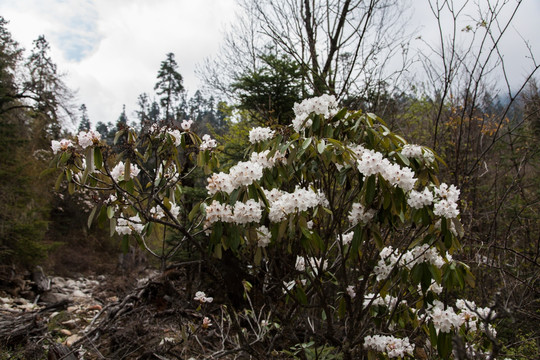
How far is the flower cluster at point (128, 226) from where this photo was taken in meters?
2.10

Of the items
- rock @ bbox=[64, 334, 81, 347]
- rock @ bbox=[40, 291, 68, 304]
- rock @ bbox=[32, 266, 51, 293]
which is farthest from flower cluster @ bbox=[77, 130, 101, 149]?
rock @ bbox=[32, 266, 51, 293]

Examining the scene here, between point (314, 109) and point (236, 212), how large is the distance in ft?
2.72

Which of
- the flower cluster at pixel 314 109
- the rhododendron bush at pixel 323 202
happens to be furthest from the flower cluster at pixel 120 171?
the flower cluster at pixel 314 109

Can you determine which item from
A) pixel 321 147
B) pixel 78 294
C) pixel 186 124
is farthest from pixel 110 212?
pixel 78 294

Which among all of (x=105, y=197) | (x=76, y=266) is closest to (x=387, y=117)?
(x=105, y=197)

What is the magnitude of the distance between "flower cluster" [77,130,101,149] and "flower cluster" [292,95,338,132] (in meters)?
1.18

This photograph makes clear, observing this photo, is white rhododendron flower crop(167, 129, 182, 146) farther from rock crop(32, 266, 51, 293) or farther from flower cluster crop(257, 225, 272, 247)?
rock crop(32, 266, 51, 293)

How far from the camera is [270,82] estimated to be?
5.55 m

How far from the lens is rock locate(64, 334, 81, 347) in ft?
11.5

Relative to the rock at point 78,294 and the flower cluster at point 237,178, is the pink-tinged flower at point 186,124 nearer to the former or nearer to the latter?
the flower cluster at point 237,178

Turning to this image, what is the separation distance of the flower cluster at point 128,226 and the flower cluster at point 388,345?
1.58m

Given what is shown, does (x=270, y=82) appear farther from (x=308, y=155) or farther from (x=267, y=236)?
(x=267, y=236)

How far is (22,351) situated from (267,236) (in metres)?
2.92

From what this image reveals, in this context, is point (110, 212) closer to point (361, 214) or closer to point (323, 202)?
point (323, 202)
